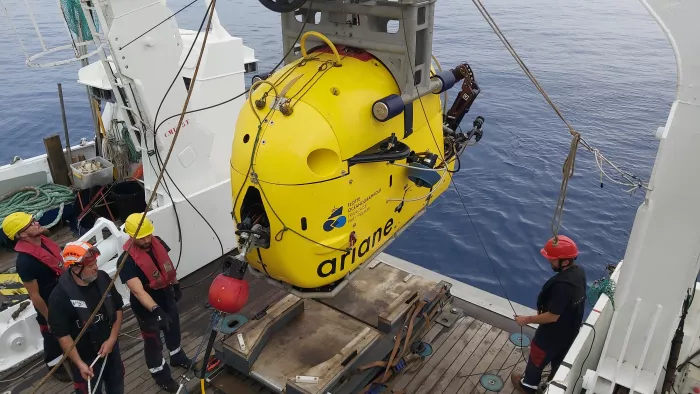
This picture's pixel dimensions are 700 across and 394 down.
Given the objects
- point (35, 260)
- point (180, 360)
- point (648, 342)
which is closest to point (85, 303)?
point (35, 260)

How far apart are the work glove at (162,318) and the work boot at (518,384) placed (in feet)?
11.9

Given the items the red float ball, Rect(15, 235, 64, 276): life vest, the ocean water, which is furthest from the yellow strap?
the ocean water

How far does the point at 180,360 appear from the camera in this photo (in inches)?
222

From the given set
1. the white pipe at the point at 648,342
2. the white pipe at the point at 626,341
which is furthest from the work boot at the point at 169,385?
the white pipe at the point at 648,342

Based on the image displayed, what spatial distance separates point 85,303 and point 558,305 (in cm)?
408

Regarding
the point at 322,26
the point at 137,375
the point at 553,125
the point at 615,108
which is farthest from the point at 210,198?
the point at 615,108

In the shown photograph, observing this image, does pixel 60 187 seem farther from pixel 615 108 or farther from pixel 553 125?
pixel 615 108

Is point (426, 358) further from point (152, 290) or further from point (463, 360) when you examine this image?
point (152, 290)

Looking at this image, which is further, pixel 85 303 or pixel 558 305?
pixel 558 305

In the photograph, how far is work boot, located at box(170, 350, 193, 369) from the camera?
5.61 meters

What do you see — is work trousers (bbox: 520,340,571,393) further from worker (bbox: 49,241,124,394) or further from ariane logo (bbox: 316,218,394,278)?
worker (bbox: 49,241,124,394)

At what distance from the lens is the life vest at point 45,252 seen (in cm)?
494

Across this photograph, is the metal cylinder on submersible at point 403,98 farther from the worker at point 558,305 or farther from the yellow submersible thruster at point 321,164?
the worker at point 558,305

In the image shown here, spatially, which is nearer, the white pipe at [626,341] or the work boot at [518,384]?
the white pipe at [626,341]
